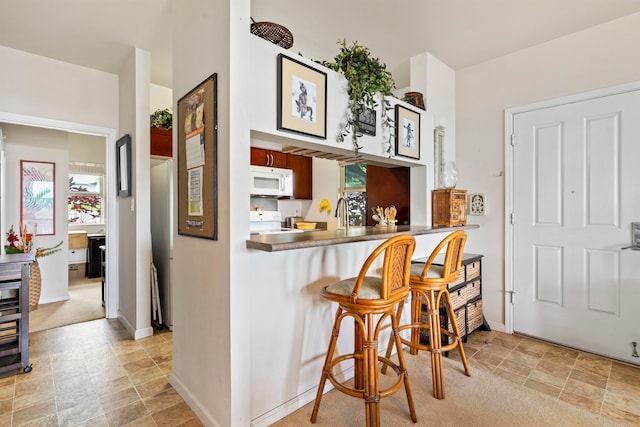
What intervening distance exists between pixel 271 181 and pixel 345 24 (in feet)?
7.33

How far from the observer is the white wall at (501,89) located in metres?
2.52

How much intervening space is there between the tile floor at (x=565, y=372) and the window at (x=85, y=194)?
262 inches

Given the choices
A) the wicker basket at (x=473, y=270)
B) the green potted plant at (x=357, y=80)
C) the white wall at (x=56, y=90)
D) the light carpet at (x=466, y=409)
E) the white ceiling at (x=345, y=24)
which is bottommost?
the light carpet at (x=466, y=409)

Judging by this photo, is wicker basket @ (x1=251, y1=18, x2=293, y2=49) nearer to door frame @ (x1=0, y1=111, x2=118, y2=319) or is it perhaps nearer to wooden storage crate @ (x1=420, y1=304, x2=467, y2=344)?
wooden storage crate @ (x1=420, y1=304, x2=467, y2=344)

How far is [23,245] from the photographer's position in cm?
353

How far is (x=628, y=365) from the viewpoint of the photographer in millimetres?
2412

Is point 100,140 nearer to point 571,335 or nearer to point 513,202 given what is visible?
point 513,202

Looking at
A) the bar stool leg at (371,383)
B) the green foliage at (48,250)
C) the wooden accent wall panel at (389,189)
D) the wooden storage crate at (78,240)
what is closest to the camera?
the bar stool leg at (371,383)

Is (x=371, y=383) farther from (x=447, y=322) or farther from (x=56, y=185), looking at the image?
(x=56, y=185)

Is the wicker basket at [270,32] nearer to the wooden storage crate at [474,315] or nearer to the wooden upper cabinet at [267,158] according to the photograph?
the wooden upper cabinet at [267,158]

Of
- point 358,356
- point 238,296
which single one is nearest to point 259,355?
point 238,296

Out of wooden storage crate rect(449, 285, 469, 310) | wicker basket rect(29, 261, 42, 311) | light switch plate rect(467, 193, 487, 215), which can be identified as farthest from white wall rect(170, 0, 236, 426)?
wicker basket rect(29, 261, 42, 311)

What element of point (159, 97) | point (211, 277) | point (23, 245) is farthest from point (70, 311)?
point (211, 277)

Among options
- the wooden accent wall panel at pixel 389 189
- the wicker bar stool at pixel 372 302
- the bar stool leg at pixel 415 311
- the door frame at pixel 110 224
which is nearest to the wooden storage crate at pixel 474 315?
the bar stool leg at pixel 415 311
